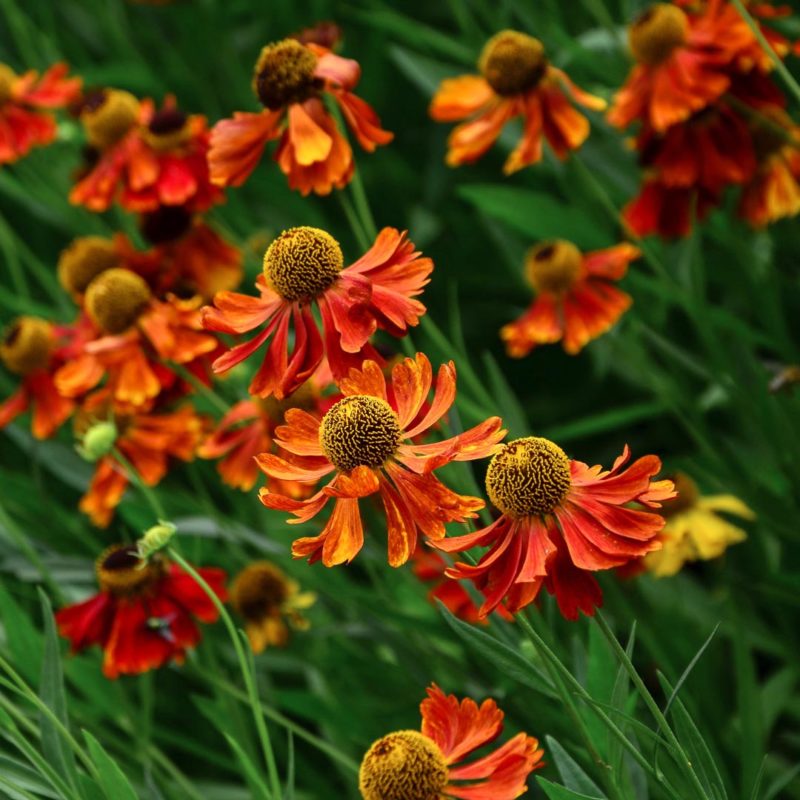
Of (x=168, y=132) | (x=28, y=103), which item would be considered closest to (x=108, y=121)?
(x=168, y=132)

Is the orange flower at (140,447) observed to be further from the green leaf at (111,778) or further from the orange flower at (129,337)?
the green leaf at (111,778)

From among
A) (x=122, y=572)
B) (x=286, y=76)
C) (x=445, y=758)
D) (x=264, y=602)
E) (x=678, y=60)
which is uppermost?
(x=286, y=76)

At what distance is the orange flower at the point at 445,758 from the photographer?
66 cm

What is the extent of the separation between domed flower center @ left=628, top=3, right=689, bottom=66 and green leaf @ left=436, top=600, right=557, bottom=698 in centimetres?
65

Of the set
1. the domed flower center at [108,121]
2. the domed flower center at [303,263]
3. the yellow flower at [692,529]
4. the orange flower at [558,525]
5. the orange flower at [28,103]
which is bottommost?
the yellow flower at [692,529]

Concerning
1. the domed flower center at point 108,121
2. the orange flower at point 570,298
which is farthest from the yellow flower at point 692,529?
the domed flower center at point 108,121

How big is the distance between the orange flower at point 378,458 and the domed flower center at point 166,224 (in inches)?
24.8

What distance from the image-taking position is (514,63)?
110cm

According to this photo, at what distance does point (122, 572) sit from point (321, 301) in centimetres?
36

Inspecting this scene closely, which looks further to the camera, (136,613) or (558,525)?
(136,613)

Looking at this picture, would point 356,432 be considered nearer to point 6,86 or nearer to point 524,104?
point 524,104

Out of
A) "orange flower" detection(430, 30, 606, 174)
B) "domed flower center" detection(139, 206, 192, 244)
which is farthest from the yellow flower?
"domed flower center" detection(139, 206, 192, 244)

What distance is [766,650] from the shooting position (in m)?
1.19

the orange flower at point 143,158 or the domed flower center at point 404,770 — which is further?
the orange flower at point 143,158
